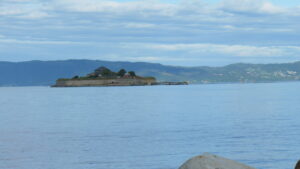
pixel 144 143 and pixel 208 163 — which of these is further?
pixel 144 143

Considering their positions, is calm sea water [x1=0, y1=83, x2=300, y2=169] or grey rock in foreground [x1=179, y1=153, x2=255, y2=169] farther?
calm sea water [x1=0, y1=83, x2=300, y2=169]

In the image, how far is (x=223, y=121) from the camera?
175 ft

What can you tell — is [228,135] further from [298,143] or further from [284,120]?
[284,120]

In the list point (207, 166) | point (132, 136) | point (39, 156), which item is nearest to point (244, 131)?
point (132, 136)

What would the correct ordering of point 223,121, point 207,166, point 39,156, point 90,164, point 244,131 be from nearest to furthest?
point 207,166, point 90,164, point 39,156, point 244,131, point 223,121

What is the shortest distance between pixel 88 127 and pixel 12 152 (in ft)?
54.0

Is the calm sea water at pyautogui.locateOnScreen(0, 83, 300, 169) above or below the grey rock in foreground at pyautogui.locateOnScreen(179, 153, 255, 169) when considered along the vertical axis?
below

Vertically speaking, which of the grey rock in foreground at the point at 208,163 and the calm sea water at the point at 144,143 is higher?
the grey rock in foreground at the point at 208,163

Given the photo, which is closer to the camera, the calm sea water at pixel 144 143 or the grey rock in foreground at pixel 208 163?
the grey rock in foreground at pixel 208 163

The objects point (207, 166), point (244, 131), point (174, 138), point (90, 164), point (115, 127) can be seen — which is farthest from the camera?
point (115, 127)

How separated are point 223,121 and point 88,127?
13.2 m

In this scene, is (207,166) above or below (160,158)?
above

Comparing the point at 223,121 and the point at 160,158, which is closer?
the point at 160,158

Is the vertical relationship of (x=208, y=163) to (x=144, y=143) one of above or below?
above
